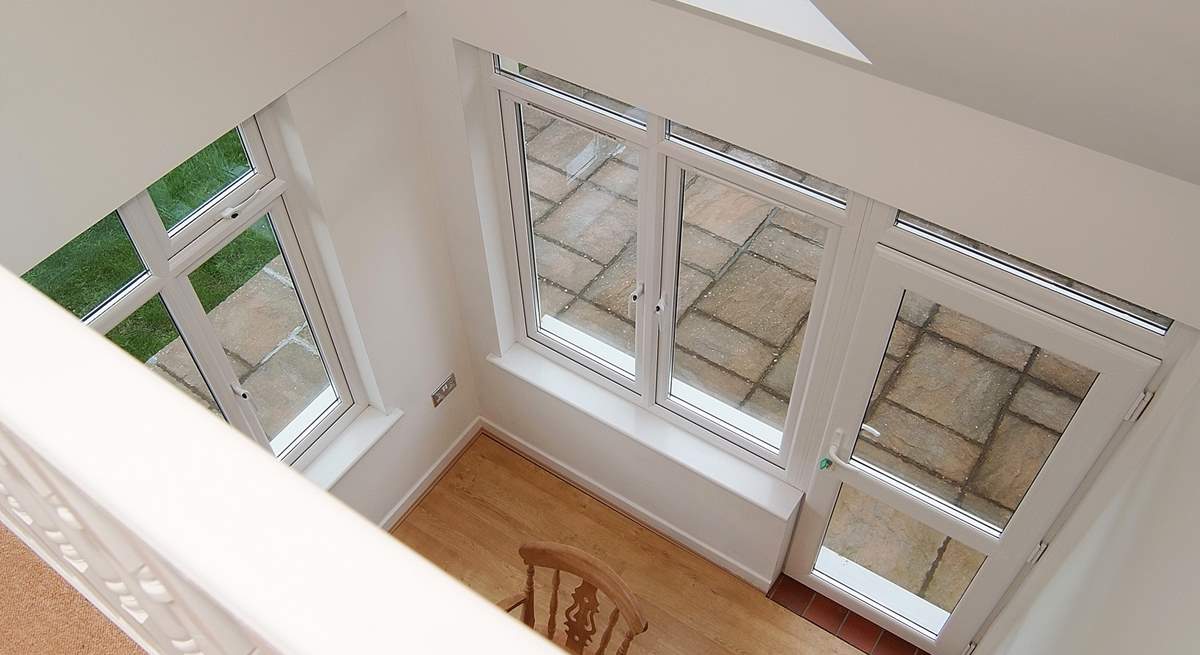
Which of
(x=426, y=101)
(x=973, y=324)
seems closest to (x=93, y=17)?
(x=426, y=101)

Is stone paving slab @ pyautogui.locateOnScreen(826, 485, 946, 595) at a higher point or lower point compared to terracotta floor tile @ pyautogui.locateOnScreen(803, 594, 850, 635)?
higher

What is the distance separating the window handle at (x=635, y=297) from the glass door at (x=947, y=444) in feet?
3.07

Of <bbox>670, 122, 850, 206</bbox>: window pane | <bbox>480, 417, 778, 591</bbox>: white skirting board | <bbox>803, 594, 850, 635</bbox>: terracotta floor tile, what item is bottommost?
<bbox>803, 594, 850, 635</bbox>: terracotta floor tile

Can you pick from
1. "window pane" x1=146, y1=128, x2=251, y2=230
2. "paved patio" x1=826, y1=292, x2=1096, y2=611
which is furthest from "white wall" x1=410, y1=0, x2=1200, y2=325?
"window pane" x1=146, y1=128, x2=251, y2=230

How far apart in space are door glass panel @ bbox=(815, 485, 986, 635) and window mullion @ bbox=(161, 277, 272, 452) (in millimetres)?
2450

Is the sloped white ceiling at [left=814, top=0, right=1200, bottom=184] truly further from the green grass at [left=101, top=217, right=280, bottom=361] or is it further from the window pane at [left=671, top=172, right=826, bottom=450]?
the green grass at [left=101, top=217, right=280, bottom=361]

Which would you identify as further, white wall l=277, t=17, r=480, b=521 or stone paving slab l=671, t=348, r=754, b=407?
stone paving slab l=671, t=348, r=754, b=407

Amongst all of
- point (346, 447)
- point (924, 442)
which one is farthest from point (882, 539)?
point (346, 447)

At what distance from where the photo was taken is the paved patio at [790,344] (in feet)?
10.8

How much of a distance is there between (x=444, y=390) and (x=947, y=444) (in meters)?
2.39

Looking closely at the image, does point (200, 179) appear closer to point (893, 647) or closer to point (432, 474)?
point (432, 474)

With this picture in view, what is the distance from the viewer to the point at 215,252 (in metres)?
3.46

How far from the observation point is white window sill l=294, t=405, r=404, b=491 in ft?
13.9

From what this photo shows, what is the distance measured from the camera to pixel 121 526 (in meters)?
0.99
